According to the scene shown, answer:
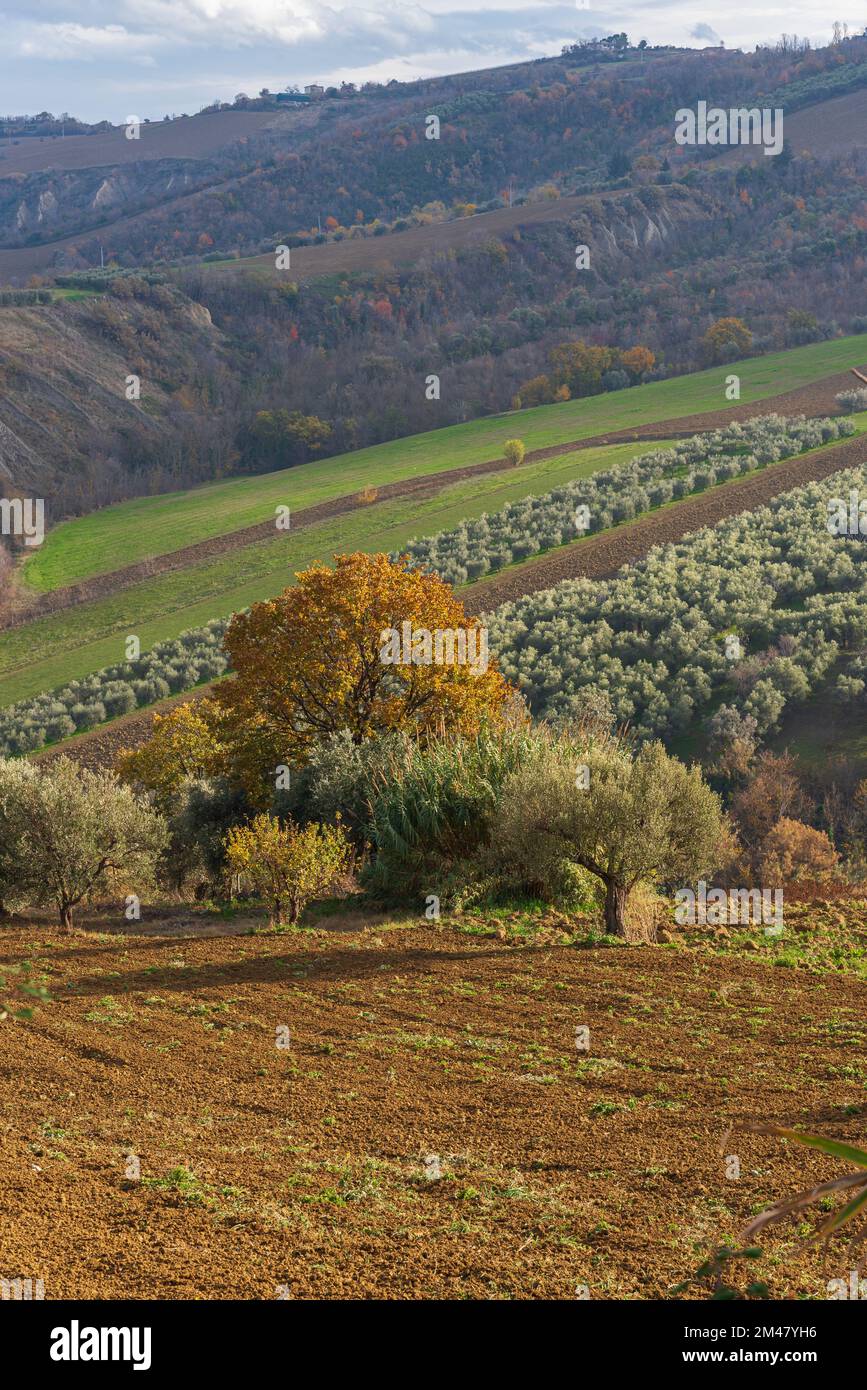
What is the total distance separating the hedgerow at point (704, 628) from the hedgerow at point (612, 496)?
6253 mm

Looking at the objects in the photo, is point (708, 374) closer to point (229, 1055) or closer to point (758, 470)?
point (758, 470)

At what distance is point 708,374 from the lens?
81.9 metres

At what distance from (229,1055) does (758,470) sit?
50.3m

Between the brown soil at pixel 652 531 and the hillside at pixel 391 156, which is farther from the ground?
the hillside at pixel 391 156

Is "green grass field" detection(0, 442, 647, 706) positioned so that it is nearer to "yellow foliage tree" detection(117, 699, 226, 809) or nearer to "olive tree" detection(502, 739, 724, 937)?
"yellow foliage tree" detection(117, 699, 226, 809)

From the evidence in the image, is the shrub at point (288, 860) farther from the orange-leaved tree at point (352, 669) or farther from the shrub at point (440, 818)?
the orange-leaved tree at point (352, 669)

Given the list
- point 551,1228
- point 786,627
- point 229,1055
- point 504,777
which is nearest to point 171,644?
point 786,627

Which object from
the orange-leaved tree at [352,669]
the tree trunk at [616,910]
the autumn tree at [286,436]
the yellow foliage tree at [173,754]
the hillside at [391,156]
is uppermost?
the hillside at [391,156]

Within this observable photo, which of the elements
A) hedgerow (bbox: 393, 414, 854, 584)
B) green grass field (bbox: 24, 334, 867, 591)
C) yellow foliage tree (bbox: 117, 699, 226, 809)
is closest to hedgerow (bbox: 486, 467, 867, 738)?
hedgerow (bbox: 393, 414, 854, 584)

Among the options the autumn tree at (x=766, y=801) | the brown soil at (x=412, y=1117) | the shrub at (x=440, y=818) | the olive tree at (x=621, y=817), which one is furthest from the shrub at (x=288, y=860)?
the autumn tree at (x=766, y=801)

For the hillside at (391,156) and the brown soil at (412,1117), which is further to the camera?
the hillside at (391,156)

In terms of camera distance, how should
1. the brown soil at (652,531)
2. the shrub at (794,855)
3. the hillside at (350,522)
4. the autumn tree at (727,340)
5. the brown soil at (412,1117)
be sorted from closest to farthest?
the brown soil at (412,1117)
the shrub at (794,855)
the brown soil at (652,531)
the hillside at (350,522)
the autumn tree at (727,340)

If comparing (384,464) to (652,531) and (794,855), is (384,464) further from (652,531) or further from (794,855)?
(794,855)

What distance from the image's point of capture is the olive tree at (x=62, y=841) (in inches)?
716
